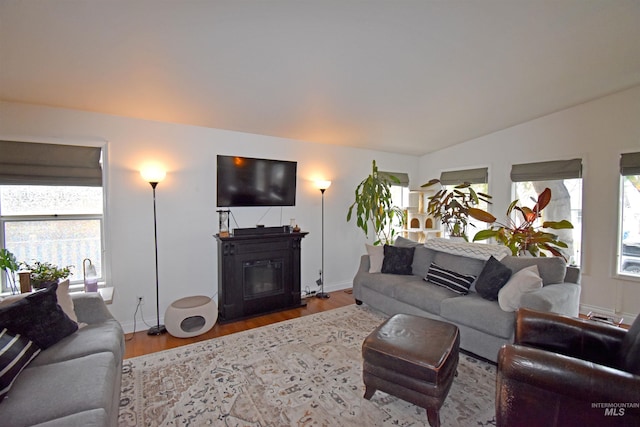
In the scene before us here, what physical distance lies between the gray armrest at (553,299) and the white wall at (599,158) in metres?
1.53

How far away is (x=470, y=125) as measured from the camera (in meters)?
4.27

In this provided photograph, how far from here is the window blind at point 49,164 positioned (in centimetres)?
277

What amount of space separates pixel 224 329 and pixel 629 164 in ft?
16.5

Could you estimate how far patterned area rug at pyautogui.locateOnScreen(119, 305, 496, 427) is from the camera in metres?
1.92

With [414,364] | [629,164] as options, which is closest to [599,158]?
[629,164]

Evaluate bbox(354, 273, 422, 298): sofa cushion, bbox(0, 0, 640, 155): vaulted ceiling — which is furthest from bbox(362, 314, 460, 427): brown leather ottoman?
bbox(0, 0, 640, 155): vaulted ceiling

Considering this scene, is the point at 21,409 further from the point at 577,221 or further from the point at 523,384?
the point at 577,221

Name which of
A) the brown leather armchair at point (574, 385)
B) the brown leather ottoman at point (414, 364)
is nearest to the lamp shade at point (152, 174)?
the brown leather ottoman at point (414, 364)

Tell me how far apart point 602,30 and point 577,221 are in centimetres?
251

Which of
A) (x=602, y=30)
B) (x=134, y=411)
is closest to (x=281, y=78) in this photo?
(x=602, y=30)

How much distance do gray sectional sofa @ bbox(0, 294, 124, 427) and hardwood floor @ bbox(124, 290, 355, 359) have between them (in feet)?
2.83

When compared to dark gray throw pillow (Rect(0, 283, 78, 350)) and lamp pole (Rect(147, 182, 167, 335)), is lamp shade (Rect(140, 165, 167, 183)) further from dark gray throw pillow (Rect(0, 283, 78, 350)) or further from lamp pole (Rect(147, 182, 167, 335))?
dark gray throw pillow (Rect(0, 283, 78, 350))

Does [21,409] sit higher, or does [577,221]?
[577,221]

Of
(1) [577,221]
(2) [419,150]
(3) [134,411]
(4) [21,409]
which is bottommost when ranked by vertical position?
(3) [134,411]
